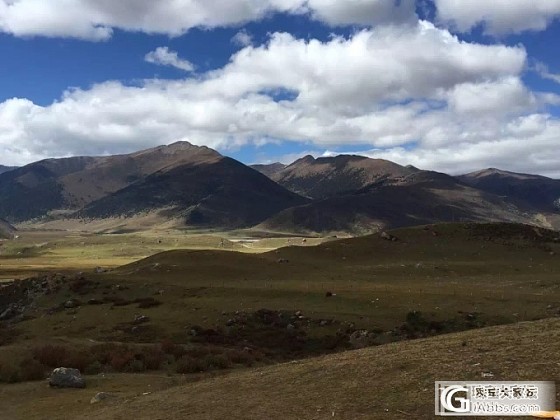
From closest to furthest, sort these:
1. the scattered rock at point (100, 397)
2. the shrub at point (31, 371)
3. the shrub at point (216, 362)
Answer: the scattered rock at point (100, 397) → the shrub at point (31, 371) → the shrub at point (216, 362)

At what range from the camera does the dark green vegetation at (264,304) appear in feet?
109

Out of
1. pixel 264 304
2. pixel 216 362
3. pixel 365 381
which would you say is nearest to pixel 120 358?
pixel 216 362

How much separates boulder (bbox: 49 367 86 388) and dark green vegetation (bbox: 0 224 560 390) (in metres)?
2.87

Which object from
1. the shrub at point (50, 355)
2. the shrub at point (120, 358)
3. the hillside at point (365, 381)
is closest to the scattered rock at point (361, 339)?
the shrub at point (120, 358)

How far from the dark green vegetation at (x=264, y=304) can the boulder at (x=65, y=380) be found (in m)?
2.87

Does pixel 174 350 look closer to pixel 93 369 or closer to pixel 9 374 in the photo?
pixel 93 369

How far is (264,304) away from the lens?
48.4 metres

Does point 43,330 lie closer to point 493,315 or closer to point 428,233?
point 493,315

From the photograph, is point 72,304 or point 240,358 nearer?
point 240,358

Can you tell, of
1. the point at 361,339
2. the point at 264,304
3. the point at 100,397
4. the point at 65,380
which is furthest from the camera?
the point at 264,304

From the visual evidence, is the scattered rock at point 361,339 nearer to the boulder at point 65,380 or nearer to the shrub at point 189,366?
the shrub at point 189,366

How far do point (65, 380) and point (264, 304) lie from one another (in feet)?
81.2

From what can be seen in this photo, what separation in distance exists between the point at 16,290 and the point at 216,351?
42781mm

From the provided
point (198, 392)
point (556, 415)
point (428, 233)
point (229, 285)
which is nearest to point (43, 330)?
point (229, 285)
